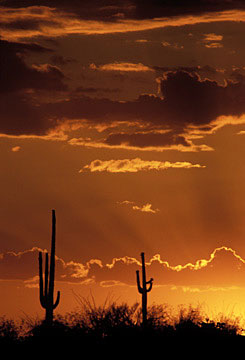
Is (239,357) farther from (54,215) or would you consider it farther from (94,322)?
(54,215)

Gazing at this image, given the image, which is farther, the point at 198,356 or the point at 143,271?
the point at 143,271

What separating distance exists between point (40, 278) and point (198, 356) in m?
10.1

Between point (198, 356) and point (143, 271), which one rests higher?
point (143, 271)

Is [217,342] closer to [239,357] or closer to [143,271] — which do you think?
[239,357]

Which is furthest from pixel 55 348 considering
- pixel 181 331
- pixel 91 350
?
pixel 181 331

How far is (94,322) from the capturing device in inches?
2879

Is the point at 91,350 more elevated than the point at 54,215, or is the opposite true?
the point at 54,215

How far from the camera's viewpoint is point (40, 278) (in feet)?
232

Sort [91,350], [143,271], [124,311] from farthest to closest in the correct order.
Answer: [143,271], [124,311], [91,350]

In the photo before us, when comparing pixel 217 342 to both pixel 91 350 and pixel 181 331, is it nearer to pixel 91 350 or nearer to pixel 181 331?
pixel 181 331

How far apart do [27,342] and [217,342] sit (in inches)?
454

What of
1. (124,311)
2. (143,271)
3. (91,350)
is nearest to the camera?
(91,350)

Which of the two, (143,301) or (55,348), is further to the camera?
(143,301)

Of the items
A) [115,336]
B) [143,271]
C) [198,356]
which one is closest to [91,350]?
[115,336]
